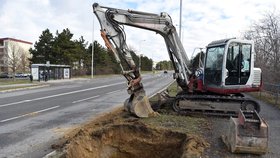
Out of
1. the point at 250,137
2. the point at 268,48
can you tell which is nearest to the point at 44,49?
the point at 268,48

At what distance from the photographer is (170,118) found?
11.5 metres

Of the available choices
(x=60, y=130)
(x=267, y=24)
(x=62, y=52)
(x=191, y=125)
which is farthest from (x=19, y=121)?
(x=62, y=52)

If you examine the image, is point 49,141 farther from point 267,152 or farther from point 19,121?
point 267,152

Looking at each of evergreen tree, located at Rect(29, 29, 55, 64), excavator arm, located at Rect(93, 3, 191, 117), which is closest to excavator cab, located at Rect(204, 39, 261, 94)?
excavator arm, located at Rect(93, 3, 191, 117)

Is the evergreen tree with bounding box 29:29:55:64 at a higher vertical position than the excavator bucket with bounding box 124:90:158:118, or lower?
higher

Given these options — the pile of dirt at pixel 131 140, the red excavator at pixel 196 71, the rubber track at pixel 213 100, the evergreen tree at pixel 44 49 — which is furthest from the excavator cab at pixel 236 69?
the evergreen tree at pixel 44 49

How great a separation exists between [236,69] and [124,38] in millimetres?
4264

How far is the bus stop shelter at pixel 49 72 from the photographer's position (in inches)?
1884

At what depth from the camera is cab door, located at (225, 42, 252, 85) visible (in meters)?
13.0

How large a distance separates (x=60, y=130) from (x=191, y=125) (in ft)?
13.1

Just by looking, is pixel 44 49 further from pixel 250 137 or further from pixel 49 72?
pixel 250 137

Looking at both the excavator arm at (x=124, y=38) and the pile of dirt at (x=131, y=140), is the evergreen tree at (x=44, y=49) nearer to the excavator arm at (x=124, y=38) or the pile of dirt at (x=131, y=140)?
the excavator arm at (x=124, y=38)

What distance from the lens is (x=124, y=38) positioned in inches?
495

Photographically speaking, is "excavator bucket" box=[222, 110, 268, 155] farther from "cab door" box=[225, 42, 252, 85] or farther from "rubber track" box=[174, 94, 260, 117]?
"cab door" box=[225, 42, 252, 85]
